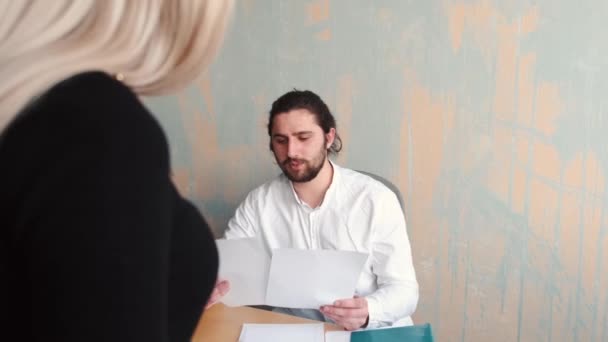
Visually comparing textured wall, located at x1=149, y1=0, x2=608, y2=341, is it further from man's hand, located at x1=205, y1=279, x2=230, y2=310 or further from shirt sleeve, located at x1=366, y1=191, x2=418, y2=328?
man's hand, located at x1=205, y1=279, x2=230, y2=310

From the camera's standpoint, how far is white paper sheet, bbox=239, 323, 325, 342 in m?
1.30

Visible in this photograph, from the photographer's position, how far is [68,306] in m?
0.46

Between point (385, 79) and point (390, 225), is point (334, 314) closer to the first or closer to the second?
point (390, 225)

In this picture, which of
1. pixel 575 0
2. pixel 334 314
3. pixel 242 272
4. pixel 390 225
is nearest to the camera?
pixel 334 314

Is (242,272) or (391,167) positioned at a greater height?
(391,167)

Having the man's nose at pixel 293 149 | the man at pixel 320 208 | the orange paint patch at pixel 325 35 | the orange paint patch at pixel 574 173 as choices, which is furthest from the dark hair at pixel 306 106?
the orange paint patch at pixel 574 173

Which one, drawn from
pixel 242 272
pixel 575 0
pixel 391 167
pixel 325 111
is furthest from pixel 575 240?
pixel 242 272

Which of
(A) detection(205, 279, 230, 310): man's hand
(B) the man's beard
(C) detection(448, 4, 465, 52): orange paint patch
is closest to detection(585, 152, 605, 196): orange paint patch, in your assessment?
(C) detection(448, 4, 465, 52): orange paint patch

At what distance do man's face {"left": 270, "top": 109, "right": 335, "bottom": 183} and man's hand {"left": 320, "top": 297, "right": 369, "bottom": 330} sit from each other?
58 cm

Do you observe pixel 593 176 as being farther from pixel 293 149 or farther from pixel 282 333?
pixel 282 333

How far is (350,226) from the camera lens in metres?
1.84

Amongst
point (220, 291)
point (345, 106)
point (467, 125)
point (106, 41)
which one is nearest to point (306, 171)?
point (345, 106)

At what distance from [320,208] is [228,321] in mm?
577

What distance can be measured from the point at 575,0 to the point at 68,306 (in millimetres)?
2052
